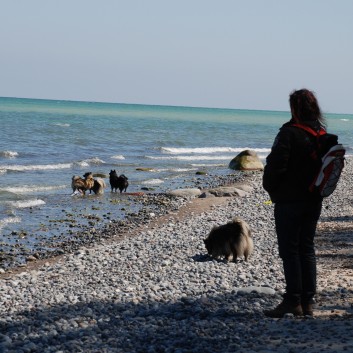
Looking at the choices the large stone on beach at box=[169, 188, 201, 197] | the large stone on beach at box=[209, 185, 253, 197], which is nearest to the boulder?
the large stone on beach at box=[209, 185, 253, 197]

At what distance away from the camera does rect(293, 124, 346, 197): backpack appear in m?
6.55

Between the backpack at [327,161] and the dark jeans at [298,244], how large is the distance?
8.4 inches

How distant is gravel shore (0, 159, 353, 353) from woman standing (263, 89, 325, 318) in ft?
2.21

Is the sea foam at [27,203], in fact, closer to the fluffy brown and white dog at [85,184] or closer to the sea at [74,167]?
the sea at [74,167]

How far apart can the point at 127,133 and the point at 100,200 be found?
3426 cm

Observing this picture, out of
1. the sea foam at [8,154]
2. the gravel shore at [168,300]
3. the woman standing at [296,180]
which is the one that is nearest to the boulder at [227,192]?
the gravel shore at [168,300]

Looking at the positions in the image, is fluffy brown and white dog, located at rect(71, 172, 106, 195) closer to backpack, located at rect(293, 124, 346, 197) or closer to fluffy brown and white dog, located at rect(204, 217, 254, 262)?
fluffy brown and white dog, located at rect(204, 217, 254, 262)

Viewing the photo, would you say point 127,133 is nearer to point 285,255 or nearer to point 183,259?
point 183,259

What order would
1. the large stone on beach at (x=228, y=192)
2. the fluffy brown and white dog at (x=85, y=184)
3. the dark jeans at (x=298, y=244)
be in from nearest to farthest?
the dark jeans at (x=298, y=244) < the large stone on beach at (x=228, y=192) < the fluffy brown and white dog at (x=85, y=184)

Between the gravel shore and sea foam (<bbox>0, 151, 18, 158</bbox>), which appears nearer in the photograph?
the gravel shore

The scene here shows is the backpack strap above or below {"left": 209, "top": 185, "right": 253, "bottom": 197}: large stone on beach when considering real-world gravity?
above

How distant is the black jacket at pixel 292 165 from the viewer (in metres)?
6.65

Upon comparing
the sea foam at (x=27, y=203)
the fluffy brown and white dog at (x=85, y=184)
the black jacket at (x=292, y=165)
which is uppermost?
the black jacket at (x=292, y=165)

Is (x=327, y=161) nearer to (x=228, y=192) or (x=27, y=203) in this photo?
(x=27, y=203)
